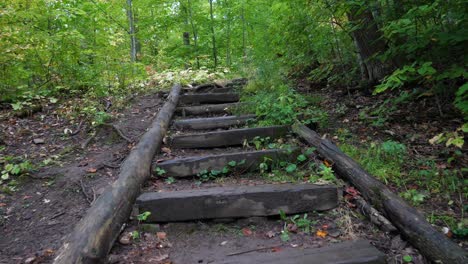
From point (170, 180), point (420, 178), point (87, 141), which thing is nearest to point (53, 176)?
point (87, 141)

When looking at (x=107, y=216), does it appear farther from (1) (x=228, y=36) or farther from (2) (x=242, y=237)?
(1) (x=228, y=36)

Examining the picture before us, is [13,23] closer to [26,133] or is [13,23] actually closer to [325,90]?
[26,133]

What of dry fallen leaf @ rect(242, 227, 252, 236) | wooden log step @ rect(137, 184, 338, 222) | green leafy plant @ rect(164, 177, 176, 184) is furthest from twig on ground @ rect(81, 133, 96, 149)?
dry fallen leaf @ rect(242, 227, 252, 236)

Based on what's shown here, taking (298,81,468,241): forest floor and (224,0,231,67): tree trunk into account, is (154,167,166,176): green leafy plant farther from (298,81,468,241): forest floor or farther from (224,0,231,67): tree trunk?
(224,0,231,67): tree trunk

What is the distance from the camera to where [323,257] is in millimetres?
2045

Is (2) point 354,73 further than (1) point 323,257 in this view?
Yes

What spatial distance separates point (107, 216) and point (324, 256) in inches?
62.8

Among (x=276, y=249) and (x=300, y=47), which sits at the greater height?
(x=300, y=47)

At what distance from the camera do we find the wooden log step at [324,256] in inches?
78.4

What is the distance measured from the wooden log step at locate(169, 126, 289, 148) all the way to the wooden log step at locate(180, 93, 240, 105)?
215 centimetres

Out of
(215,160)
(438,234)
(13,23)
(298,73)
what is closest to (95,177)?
(215,160)

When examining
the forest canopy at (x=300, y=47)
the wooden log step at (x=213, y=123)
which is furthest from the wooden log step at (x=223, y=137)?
the forest canopy at (x=300, y=47)

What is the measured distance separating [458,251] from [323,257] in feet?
2.64

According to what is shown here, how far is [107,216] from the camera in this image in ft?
7.64
